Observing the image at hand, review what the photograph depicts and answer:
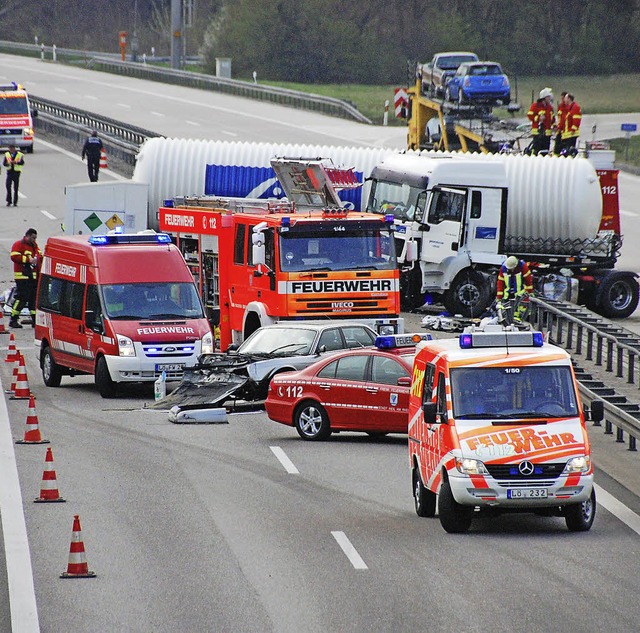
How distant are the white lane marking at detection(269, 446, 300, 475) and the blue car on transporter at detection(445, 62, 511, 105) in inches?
1181

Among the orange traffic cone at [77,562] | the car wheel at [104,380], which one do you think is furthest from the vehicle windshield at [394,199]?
the orange traffic cone at [77,562]

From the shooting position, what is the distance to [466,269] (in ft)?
103

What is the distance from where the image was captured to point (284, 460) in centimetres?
1908

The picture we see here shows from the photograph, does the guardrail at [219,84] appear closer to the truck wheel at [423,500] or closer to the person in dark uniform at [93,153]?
the person in dark uniform at [93,153]

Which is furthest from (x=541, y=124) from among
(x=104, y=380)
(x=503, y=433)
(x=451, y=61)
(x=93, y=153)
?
(x=503, y=433)

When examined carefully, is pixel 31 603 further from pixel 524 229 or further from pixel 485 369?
pixel 524 229

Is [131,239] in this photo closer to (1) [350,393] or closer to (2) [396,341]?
(2) [396,341]

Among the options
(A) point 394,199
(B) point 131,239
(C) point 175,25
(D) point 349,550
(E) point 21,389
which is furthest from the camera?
(C) point 175,25

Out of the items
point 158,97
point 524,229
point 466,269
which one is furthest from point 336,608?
point 158,97

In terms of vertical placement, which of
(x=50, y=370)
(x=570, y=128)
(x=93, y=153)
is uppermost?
(x=570, y=128)

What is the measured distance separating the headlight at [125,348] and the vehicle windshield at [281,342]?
1706mm

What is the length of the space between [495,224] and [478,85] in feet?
61.1

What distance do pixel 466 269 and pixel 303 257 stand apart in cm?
574

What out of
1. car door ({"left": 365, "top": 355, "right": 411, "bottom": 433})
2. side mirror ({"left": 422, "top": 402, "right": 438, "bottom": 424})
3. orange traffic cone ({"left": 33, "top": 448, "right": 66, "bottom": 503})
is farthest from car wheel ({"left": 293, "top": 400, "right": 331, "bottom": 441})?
side mirror ({"left": 422, "top": 402, "right": 438, "bottom": 424})
